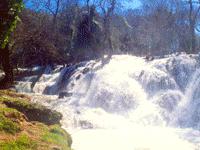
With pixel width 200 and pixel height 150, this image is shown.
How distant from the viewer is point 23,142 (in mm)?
8352

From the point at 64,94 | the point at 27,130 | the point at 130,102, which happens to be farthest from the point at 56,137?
the point at 64,94

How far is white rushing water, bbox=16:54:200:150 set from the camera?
14898 mm

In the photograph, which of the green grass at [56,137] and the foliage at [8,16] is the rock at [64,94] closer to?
the foliage at [8,16]

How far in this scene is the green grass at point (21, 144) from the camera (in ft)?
25.5

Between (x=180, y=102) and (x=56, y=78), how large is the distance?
14458 mm

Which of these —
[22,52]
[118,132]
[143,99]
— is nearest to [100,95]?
[143,99]

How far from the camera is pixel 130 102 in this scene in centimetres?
2353

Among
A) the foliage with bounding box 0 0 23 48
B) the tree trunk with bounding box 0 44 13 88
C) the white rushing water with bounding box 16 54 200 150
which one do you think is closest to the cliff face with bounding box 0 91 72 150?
the white rushing water with bounding box 16 54 200 150

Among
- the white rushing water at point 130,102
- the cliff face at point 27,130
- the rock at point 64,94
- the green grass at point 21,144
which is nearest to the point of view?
the green grass at point 21,144

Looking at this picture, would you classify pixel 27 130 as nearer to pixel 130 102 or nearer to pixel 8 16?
pixel 8 16

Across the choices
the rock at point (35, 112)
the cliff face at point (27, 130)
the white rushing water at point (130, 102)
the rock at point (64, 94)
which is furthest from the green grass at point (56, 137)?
the rock at point (64, 94)

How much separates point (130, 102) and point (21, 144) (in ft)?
51.5

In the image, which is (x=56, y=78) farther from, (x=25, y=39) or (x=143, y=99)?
(x=143, y=99)

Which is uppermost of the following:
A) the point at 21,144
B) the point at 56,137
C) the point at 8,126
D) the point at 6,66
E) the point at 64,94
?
the point at 6,66
